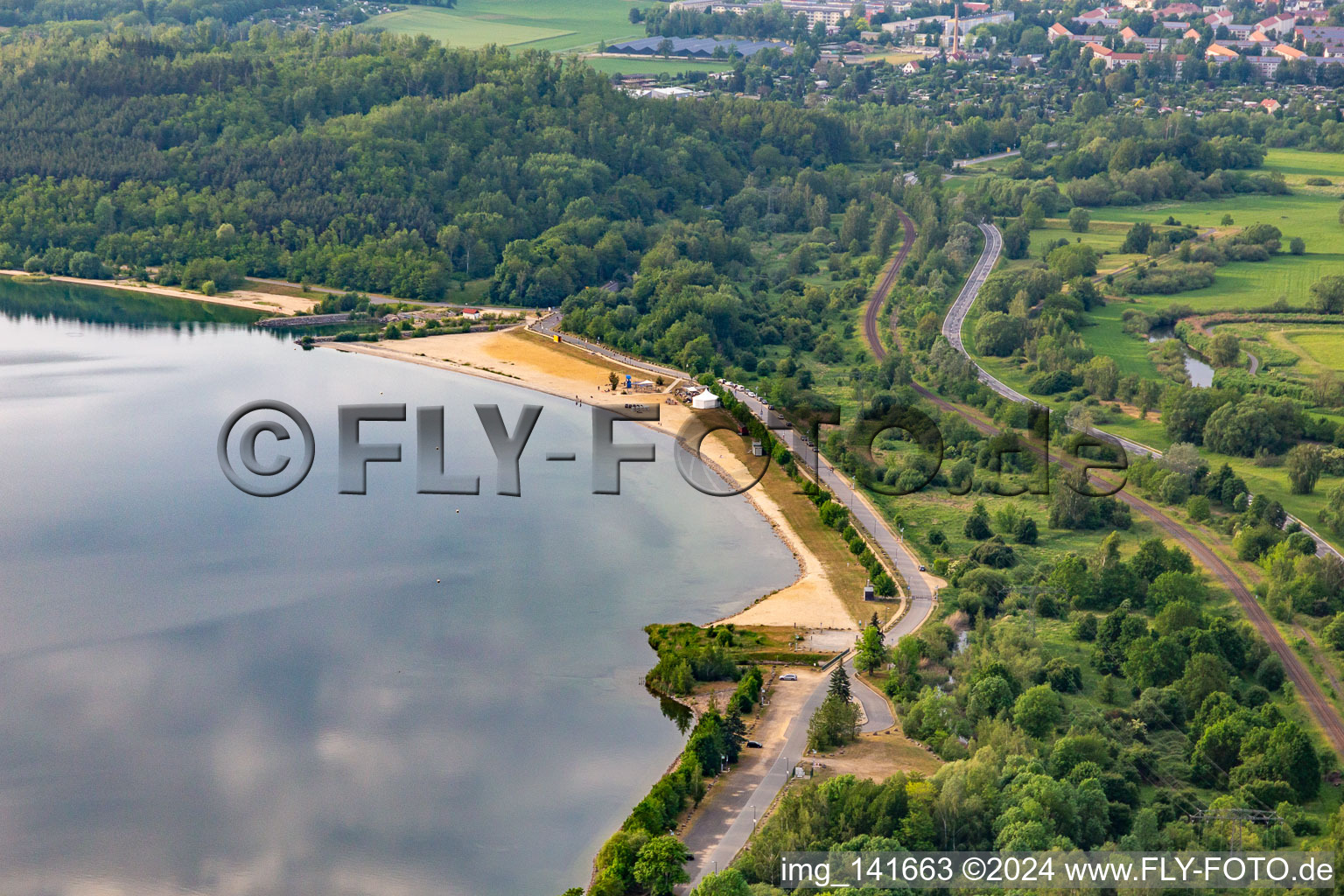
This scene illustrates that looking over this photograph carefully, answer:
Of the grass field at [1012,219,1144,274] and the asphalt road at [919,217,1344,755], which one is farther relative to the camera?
the grass field at [1012,219,1144,274]

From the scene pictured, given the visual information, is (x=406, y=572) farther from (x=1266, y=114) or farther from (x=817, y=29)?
(x=817, y=29)

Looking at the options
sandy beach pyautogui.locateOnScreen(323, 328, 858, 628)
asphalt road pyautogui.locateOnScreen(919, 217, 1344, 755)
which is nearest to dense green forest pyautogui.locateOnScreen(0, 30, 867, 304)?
sandy beach pyautogui.locateOnScreen(323, 328, 858, 628)

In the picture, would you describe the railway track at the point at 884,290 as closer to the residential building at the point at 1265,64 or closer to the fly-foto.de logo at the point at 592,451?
the fly-foto.de logo at the point at 592,451

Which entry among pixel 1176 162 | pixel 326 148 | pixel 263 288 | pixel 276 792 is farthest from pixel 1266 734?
pixel 1176 162

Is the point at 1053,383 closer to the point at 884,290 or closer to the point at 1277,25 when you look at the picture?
the point at 884,290

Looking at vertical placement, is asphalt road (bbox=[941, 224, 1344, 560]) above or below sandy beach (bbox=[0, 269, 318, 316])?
above

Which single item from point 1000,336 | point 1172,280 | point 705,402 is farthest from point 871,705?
point 1172,280

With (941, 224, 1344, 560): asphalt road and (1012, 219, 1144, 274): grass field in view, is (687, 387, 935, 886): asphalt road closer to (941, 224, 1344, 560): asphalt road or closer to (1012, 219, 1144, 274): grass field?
(941, 224, 1344, 560): asphalt road

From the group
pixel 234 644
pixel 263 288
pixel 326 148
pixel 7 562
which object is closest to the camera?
pixel 234 644
